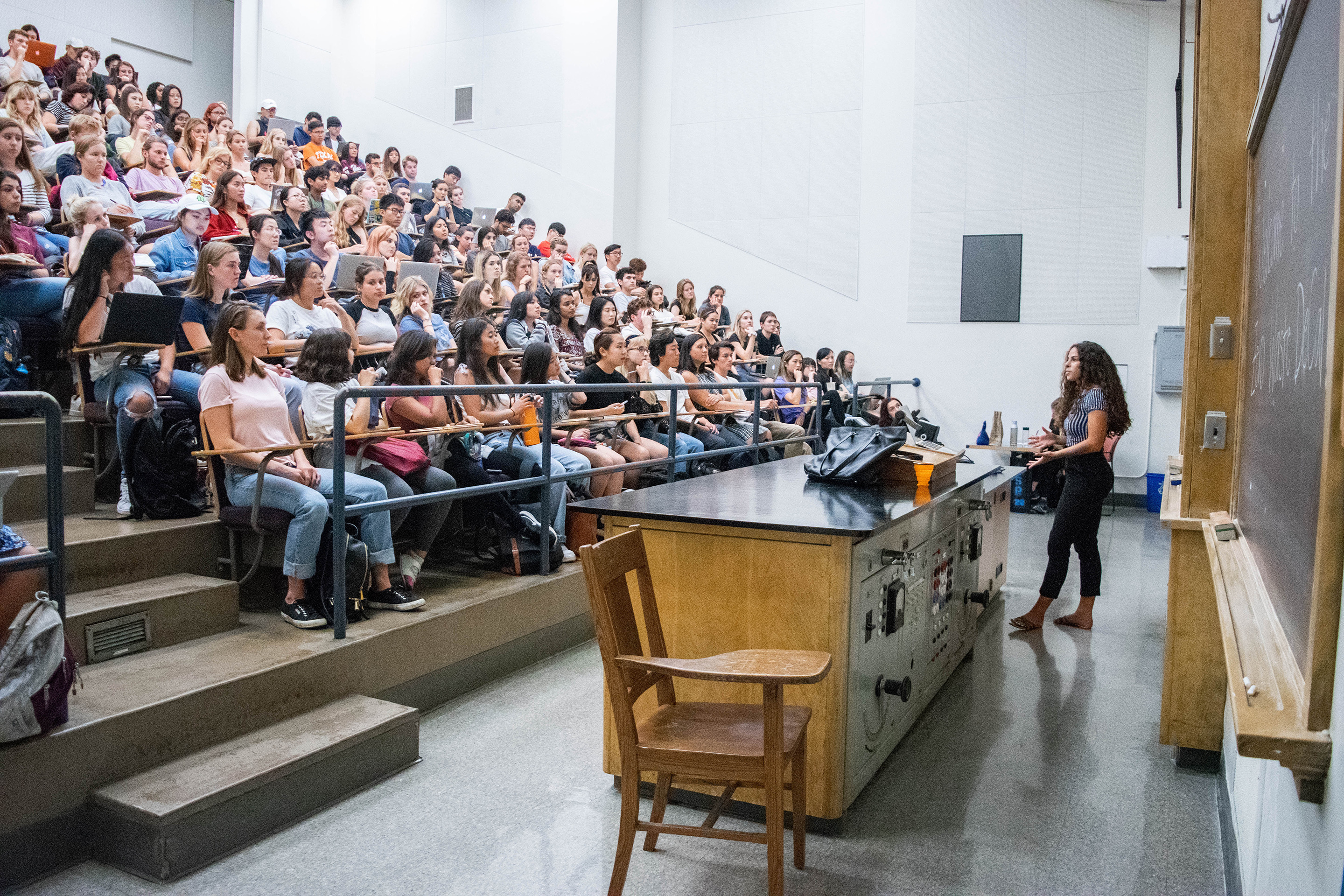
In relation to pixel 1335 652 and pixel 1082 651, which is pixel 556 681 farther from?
pixel 1335 652

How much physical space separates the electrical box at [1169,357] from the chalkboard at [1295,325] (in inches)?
324

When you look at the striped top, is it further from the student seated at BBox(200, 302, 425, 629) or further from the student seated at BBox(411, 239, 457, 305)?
the student seated at BBox(411, 239, 457, 305)

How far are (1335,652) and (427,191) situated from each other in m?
13.1

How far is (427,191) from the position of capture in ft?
43.0

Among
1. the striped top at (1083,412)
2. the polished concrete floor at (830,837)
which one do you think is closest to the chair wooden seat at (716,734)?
the polished concrete floor at (830,837)

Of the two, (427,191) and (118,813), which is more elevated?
(427,191)

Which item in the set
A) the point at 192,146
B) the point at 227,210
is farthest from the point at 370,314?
the point at 192,146

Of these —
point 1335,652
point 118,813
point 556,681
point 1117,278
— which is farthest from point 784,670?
point 1117,278

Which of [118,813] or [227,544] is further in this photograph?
[227,544]

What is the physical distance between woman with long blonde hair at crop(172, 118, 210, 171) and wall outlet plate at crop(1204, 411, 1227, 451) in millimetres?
8060

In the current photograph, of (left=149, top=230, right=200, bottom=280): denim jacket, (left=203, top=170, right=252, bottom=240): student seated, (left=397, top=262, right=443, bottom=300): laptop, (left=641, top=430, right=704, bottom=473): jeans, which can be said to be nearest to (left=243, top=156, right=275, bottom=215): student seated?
(left=203, top=170, right=252, bottom=240): student seated

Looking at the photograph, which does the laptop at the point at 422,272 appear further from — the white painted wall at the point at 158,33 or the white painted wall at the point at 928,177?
the white painted wall at the point at 158,33

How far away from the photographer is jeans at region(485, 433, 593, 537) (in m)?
4.79

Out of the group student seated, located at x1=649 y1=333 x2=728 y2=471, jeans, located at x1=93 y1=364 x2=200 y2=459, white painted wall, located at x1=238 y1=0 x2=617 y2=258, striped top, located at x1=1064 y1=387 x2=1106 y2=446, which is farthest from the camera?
white painted wall, located at x1=238 y1=0 x2=617 y2=258
